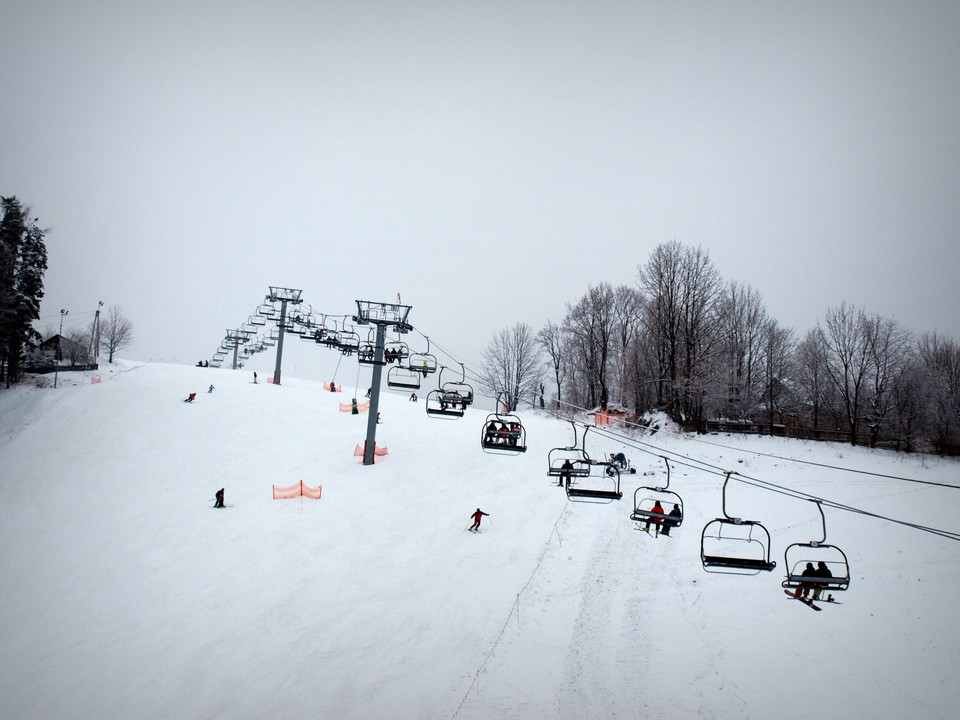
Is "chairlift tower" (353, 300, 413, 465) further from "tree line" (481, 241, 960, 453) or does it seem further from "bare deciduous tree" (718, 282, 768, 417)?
"bare deciduous tree" (718, 282, 768, 417)

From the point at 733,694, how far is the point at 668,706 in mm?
2067

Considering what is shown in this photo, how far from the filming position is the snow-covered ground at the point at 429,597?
13.0 metres

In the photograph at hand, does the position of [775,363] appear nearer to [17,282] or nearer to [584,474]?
[584,474]

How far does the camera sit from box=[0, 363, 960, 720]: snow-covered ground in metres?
13.0

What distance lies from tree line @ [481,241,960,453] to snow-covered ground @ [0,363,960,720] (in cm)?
1018

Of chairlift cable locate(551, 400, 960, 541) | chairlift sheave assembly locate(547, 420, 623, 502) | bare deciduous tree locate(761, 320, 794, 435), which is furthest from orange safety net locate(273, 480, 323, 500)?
bare deciduous tree locate(761, 320, 794, 435)

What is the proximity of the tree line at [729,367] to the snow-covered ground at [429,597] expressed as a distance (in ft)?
33.4

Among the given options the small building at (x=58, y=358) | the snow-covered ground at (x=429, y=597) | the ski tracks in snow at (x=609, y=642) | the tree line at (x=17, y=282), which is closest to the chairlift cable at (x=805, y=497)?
the snow-covered ground at (x=429, y=597)

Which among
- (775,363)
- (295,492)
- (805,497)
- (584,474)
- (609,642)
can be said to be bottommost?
(609,642)

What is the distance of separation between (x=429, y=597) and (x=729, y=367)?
39354 mm

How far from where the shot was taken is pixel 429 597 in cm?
1717

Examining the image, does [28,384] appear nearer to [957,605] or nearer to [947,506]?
[957,605]

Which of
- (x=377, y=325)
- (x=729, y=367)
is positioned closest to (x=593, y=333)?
(x=729, y=367)

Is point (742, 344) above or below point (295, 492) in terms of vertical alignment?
above
